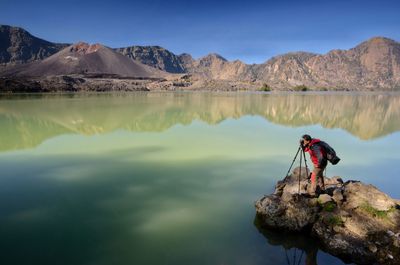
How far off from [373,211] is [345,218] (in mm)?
869

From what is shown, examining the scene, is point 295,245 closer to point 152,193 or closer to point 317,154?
point 317,154

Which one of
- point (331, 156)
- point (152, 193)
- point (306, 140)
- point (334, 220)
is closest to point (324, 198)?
point (334, 220)

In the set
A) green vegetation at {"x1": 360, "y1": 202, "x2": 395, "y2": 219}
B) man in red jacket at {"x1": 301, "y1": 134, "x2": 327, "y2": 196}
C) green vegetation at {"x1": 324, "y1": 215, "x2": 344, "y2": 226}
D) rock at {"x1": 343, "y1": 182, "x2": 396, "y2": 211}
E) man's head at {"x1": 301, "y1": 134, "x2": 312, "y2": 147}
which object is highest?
man's head at {"x1": 301, "y1": 134, "x2": 312, "y2": 147}

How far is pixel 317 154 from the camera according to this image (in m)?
9.09

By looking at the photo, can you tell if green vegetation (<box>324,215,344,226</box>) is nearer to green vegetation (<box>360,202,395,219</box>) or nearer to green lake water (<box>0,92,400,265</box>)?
green lake water (<box>0,92,400,265</box>)

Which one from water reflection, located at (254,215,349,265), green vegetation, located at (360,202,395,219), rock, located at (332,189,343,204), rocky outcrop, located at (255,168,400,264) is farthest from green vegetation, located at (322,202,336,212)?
water reflection, located at (254,215,349,265)

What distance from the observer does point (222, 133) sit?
1016 inches

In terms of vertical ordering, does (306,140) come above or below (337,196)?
above

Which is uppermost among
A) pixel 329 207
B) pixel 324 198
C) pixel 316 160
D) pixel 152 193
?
pixel 316 160

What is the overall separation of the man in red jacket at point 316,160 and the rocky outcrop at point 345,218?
286 millimetres

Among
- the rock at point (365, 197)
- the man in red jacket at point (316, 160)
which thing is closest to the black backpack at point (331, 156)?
the man in red jacket at point (316, 160)

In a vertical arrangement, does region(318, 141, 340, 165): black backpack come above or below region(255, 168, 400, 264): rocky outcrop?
above

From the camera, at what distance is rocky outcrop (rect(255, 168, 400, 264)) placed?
24.3ft

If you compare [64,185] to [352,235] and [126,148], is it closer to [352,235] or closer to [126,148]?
[126,148]
